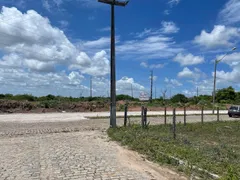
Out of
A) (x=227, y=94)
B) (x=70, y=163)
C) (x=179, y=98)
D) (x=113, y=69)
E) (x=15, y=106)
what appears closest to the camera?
(x=70, y=163)

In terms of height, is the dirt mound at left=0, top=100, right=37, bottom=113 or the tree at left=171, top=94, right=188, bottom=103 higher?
the tree at left=171, top=94, right=188, bottom=103

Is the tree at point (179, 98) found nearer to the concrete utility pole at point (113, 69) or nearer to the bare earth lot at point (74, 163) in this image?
the concrete utility pole at point (113, 69)

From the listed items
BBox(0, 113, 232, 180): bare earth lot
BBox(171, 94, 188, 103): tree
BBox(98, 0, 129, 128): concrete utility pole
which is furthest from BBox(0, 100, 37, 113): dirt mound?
BBox(171, 94, 188, 103): tree

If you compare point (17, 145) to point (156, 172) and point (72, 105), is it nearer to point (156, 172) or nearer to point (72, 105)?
point (156, 172)

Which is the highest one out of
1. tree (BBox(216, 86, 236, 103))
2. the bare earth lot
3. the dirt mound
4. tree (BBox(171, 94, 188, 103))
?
tree (BBox(216, 86, 236, 103))

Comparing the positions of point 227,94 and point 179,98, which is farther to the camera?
point 227,94

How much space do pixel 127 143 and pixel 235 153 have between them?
416 centimetres

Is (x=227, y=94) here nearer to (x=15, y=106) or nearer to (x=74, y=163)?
(x=15, y=106)

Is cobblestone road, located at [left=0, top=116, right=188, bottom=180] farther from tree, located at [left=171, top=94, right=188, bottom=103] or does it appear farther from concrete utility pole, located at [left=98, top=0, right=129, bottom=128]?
tree, located at [left=171, top=94, right=188, bottom=103]

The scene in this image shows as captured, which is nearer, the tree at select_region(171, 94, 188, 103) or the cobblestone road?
the cobblestone road

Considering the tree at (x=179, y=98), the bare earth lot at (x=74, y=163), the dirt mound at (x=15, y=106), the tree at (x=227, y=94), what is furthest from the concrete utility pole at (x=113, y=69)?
the tree at (x=227, y=94)

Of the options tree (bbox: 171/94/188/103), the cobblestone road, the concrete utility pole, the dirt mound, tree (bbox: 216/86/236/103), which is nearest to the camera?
the cobblestone road

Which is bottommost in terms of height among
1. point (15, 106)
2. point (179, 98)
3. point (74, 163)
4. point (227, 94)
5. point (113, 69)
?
Answer: point (74, 163)

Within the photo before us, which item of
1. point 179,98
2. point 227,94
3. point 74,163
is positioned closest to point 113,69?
point 74,163
